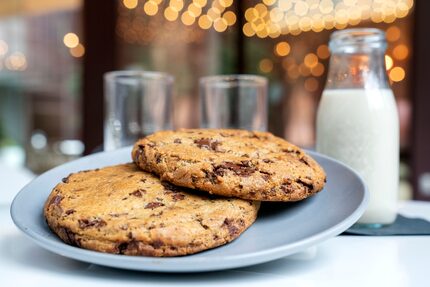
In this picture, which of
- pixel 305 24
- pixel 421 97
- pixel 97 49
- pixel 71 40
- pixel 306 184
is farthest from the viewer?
pixel 71 40

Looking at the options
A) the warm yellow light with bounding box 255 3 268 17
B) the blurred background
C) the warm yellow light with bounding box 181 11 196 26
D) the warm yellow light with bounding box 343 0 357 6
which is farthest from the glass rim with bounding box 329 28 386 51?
the warm yellow light with bounding box 255 3 268 17

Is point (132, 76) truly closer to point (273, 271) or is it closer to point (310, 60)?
point (273, 271)

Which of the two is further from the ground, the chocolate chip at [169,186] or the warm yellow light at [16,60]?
the warm yellow light at [16,60]

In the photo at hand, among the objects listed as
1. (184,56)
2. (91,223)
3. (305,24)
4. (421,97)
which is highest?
(305,24)

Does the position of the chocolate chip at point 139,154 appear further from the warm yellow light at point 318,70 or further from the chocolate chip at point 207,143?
the warm yellow light at point 318,70

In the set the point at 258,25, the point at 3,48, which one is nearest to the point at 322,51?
the point at 258,25

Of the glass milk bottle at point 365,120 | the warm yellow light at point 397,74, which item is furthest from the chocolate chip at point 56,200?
the warm yellow light at point 397,74

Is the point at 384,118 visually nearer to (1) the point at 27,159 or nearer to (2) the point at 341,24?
(2) the point at 341,24
